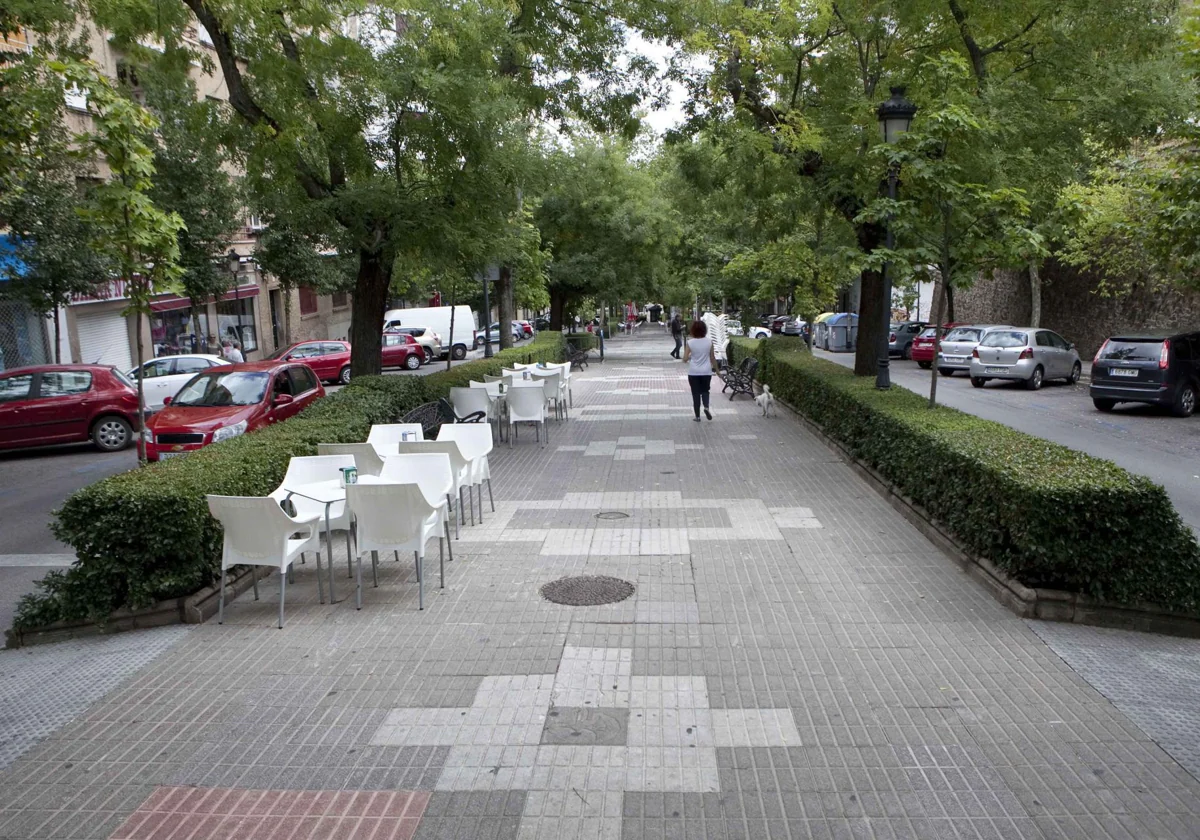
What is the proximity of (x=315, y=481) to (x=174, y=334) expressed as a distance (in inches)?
1055

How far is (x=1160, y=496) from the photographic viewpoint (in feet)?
19.4

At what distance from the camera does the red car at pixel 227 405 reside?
487 inches

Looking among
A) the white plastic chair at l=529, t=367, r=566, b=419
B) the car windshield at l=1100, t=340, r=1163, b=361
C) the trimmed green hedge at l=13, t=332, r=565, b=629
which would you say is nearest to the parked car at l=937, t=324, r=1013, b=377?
the car windshield at l=1100, t=340, r=1163, b=361

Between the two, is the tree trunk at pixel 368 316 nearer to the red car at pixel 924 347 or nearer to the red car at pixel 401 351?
the red car at pixel 924 347

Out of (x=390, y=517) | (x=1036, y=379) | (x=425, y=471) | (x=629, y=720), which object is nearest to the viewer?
(x=629, y=720)

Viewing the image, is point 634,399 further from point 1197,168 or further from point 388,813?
point 388,813

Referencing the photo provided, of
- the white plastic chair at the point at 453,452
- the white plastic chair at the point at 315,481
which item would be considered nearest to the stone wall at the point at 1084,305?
the white plastic chair at the point at 453,452

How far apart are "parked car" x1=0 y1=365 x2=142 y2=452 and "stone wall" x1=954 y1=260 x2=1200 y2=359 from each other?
20.2m

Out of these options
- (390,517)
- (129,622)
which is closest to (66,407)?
(129,622)

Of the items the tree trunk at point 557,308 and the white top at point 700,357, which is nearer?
the white top at point 700,357

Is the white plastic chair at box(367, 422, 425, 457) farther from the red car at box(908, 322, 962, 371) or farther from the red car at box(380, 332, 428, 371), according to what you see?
the red car at box(380, 332, 428, 371)

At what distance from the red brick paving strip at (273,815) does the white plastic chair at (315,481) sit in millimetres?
3008

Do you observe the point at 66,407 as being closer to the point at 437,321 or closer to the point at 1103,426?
the point at 1103,426

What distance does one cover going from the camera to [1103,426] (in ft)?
52.7
